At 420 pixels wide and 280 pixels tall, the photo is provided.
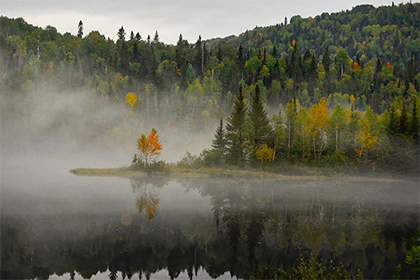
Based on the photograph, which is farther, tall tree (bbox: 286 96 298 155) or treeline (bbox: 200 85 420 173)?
tall tree (bbox: 286 96 298 155)

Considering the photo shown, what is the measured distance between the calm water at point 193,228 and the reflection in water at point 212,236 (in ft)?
0.31

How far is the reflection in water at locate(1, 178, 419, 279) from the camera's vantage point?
36.2 m

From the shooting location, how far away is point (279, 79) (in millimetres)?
147625

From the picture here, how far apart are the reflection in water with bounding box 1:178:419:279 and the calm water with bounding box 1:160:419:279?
94 millimetres

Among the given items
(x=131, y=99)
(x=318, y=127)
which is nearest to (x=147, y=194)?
(x=318, y=127)

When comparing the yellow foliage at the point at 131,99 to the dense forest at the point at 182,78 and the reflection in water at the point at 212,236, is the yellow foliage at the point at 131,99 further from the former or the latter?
the reflection in water at the point at 212,236

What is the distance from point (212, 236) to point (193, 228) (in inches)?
121

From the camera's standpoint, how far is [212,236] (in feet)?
144

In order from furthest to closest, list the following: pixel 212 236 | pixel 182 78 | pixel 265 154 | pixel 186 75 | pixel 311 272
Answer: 1. pixel 186 75
2. pixel 182 78
3. pixel 265 154
4. pixel 212 236
5. pixel 311 272

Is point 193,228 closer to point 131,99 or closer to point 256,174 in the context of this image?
point 256,174

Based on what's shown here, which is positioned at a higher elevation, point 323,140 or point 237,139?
point 237,139

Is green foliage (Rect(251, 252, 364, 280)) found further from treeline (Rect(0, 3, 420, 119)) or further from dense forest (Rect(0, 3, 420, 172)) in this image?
treeline (Rect(0, 3, 420, 119))

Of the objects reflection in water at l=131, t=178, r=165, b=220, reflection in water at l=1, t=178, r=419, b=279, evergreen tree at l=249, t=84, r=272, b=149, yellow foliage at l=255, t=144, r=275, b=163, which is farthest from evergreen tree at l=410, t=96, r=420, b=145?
reflection in water at l=131, t=178, r=165, b=220

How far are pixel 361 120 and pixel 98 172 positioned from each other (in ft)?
168
